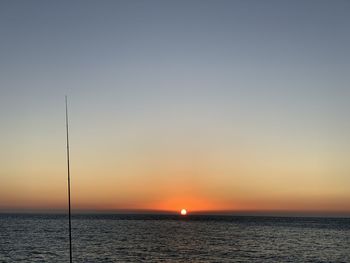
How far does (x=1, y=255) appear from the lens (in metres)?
36.7

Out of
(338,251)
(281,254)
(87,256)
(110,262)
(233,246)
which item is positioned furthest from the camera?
(233,246)

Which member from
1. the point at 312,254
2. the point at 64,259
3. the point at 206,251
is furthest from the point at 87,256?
the point at 312,254

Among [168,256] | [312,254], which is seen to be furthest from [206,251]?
[312,254]

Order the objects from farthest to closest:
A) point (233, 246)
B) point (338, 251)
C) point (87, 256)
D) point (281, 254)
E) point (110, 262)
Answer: point (233, 246), point (338, 251), point (281, 254), point (87, 256), point (110, 262)

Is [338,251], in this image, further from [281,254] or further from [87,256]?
[87,256]

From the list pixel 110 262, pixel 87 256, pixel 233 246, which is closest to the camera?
pixel 110 262

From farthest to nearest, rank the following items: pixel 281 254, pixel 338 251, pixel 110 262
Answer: pixel 338 251
pixel 281 254
pixel 110 262

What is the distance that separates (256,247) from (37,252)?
22.4 metres

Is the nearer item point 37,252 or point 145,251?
point 37,252

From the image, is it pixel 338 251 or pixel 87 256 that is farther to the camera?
pixel 338 251

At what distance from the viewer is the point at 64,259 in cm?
3438

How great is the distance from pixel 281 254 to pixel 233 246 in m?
7.58

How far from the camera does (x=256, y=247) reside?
154 feet

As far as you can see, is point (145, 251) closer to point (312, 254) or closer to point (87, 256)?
point (87, 256)
